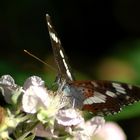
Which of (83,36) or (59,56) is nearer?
(59,56)

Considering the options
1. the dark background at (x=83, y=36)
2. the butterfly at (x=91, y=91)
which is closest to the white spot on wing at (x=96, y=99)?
the butterfly at (x=91, y=91)

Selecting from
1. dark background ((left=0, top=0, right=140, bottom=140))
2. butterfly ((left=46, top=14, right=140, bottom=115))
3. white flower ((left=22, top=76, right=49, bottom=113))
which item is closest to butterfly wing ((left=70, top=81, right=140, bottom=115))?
butterfly ((left=46, top=14, right=140, bottom=115))

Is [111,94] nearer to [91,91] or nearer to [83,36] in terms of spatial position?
[91,91]

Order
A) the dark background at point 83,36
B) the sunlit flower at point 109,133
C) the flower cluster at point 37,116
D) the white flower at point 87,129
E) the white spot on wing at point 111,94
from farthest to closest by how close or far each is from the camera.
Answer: the dark background at point 83,36, the sunlit flower at point 109,133, the white spot on wing at point 111,94, the white flower at point 87,129, the flower cluster at point 37,116

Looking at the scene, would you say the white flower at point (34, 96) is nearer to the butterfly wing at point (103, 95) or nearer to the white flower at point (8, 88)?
the white flower at point (8, 88)

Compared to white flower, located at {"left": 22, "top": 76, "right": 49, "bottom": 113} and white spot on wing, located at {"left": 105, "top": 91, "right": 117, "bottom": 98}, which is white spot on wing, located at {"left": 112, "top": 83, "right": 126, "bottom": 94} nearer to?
white spot on wing, located at {"left": 105, "top": 91, "right": 117, "bottom": 98}

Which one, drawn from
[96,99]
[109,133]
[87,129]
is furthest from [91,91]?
[109,133]

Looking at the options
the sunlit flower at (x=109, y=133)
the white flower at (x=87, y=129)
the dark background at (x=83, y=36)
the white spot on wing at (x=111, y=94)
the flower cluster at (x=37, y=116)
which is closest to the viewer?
the flower cluster at (x=37, y=116)
